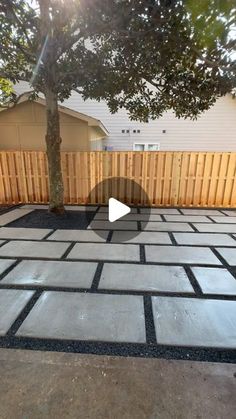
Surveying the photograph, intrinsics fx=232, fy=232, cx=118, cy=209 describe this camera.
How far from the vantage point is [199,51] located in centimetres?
347

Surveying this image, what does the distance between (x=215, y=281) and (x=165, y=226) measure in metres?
2.01

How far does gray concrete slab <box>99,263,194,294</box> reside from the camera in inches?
102

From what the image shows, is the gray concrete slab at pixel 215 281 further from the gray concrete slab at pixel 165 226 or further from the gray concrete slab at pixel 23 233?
the gray concrete slab at pixel 23 233

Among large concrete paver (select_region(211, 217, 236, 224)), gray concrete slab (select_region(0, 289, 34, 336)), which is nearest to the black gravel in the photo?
gray concrete slab (select_region(0, 289, 34, 336))

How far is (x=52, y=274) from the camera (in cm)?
285

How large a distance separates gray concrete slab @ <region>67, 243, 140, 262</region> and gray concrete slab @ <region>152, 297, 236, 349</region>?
3.32 ft

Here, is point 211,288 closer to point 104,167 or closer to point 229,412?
point 229,412

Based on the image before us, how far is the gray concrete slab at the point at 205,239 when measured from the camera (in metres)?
3.88

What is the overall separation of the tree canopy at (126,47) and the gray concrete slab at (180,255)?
2.71m

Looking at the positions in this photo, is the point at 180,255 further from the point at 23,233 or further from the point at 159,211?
the point at 23,233

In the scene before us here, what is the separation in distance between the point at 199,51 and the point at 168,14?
0.79m

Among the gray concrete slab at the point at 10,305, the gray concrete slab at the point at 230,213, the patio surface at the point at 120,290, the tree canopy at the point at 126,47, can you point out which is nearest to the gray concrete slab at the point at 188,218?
the patio surface at the point at 120,290

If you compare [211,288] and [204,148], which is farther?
[204,148]

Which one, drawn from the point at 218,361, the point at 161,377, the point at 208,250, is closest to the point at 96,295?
the point at 161,377
